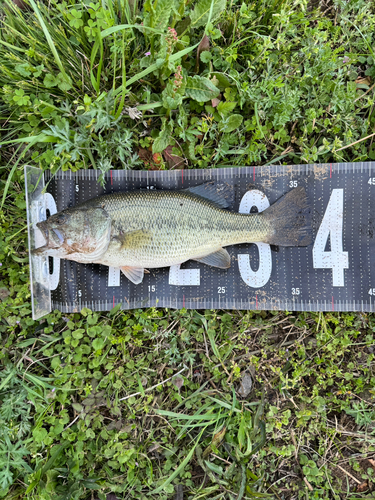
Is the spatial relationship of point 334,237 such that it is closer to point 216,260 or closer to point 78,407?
point 216,260

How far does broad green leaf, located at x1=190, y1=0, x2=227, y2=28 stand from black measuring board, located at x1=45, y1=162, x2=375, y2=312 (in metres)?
1.59

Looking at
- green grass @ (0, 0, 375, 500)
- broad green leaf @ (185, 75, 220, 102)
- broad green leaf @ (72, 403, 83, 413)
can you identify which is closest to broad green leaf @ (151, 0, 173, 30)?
green grass @ (0, 0, 375, 500)

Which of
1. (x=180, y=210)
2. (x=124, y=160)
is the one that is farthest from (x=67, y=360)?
(x=124, y=160)

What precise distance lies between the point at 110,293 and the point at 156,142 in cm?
183

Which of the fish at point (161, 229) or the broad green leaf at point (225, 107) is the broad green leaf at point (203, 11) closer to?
the broad green leaf at point (225, 107)

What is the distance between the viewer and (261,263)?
3.64 meters

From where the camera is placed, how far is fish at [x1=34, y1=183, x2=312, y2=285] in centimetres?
326

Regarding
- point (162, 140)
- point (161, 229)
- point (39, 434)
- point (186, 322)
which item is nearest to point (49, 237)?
point (161, 229)

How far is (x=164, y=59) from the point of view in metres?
3.15

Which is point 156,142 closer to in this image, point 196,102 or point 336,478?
point 196,102

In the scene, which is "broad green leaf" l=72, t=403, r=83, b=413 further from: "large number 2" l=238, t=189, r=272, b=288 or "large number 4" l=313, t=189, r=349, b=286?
"large number 4" l=313, t=189, r=349, b=286

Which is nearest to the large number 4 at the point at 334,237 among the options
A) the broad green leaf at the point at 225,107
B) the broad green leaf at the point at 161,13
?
the broad green leaf at the point at 225,107

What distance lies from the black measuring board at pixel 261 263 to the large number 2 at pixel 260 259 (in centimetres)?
1

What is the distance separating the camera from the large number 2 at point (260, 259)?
3621 millimetres
